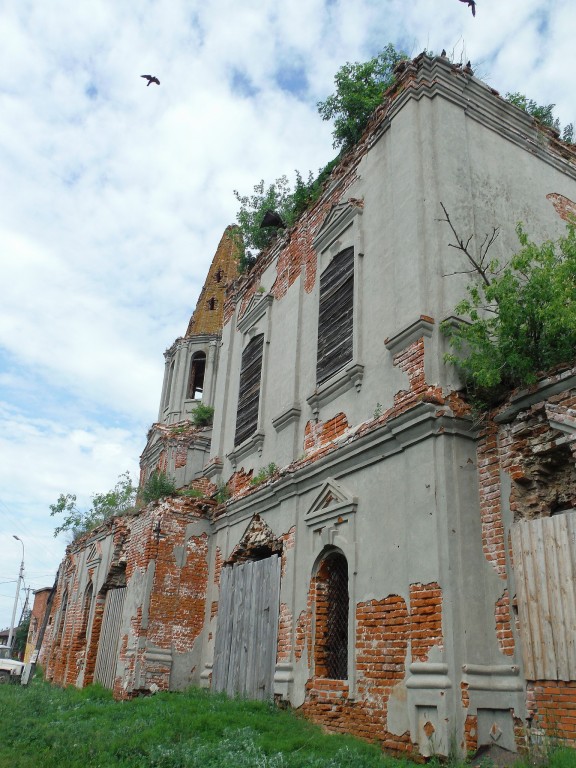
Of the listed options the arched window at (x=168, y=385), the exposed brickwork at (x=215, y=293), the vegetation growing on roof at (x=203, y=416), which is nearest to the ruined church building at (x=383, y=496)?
the vegetation growing on roof at (x=203, y=416)

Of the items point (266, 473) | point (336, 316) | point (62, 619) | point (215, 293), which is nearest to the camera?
point (336, 316)

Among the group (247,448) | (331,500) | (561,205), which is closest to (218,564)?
(247,448)

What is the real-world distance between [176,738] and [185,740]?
5.3 inches

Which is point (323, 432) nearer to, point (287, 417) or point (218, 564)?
point (287, 417)

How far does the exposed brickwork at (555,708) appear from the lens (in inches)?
228

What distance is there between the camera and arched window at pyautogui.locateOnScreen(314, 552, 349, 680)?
28.9 feet

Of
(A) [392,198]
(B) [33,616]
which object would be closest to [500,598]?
(A) [392,198]

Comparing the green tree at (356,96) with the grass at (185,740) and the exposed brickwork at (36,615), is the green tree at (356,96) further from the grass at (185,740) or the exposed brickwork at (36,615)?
the exposed brickwork at (36,615)

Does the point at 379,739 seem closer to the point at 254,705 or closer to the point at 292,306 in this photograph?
the point at 254,705

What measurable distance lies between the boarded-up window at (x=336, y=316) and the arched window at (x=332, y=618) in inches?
113

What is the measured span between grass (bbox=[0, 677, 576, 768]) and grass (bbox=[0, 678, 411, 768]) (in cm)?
1

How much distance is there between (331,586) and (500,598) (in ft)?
10.0

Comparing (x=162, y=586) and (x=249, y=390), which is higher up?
(x=249, y=390)

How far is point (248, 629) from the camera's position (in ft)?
35.4
